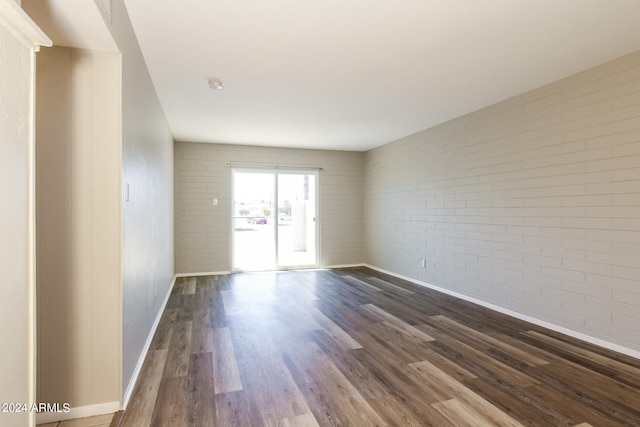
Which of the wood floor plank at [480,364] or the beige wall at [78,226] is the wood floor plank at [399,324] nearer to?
the wood floor plank at [480,364]

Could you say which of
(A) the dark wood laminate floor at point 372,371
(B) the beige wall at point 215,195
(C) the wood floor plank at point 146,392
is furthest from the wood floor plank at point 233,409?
(B) the beige wall at point 215,195

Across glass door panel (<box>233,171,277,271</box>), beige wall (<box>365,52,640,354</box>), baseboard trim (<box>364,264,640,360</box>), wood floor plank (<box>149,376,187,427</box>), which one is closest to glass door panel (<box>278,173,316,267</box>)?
glass door panel (<box>233,171,277,271</box>)

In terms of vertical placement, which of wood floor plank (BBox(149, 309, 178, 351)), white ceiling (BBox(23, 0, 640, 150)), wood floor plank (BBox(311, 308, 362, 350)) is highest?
white ceiling (BBox(23, 0, 640, 150))

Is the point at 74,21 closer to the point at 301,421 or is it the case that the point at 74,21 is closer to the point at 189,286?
the point at 301,421

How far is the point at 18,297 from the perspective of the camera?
977mm

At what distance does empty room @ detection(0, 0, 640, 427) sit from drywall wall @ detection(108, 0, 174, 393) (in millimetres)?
35

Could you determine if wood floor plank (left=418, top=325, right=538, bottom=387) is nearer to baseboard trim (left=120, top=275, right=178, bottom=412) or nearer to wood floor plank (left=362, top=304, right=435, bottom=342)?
wood floor plank (left=362, top=304, right=435, bottom=342)

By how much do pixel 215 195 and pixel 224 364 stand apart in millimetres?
4018

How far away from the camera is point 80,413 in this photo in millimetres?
1806

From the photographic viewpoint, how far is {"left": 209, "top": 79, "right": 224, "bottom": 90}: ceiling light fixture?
3.14 metres

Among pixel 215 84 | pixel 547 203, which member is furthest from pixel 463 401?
pixel 215 84

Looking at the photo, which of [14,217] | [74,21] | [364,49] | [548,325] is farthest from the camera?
[548,325]

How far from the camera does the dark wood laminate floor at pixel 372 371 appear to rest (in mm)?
1880

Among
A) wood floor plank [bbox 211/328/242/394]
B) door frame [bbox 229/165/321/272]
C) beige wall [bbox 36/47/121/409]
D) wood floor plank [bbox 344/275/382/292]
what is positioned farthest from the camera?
door frame [bbox 229/165/321/272]
